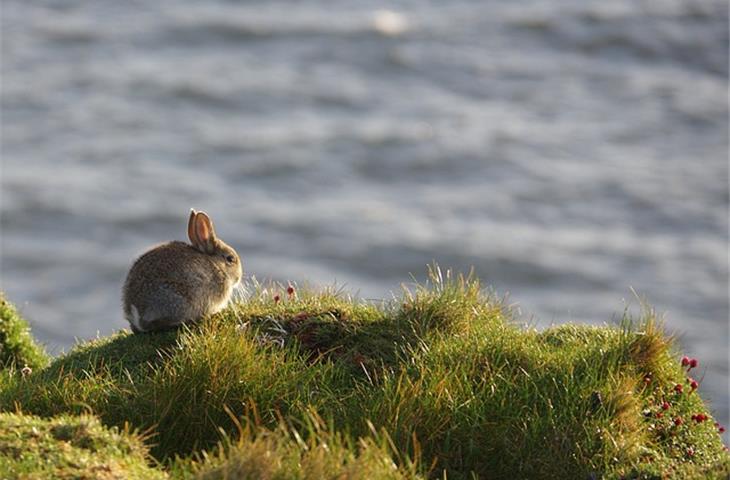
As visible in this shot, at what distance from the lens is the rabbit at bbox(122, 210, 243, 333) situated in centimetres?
1080

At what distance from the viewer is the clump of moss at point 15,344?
40.2 feet

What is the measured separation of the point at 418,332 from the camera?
11023 millimetres

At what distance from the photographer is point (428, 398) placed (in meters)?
9.84

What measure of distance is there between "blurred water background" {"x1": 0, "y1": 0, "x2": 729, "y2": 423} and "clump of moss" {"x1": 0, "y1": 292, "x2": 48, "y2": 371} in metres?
16.0

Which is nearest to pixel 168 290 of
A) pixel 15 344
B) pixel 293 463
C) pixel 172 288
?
pixel 172 288

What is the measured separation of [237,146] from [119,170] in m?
3.26

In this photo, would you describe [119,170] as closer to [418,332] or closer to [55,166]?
[55,166]

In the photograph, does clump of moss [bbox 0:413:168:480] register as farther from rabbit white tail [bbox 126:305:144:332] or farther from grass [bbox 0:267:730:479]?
rabbit white tail [bbox 126:305:144:332]

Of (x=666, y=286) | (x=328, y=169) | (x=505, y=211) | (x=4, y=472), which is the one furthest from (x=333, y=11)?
(x=4, y=472)

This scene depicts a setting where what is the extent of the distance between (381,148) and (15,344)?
2545 cm

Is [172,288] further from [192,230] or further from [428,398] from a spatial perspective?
[428,398]

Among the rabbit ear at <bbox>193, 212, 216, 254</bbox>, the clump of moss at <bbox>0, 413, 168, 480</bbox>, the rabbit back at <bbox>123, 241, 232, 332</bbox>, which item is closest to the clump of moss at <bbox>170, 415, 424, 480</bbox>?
the clump of moss at <bbox>0, 413, 168, 480</bbox>

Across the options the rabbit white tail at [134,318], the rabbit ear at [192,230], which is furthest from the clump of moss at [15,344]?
the rabbit ear at [192,230]

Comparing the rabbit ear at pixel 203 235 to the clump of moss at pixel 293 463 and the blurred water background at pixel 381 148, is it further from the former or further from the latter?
the blurred water background at pixel 381 148
